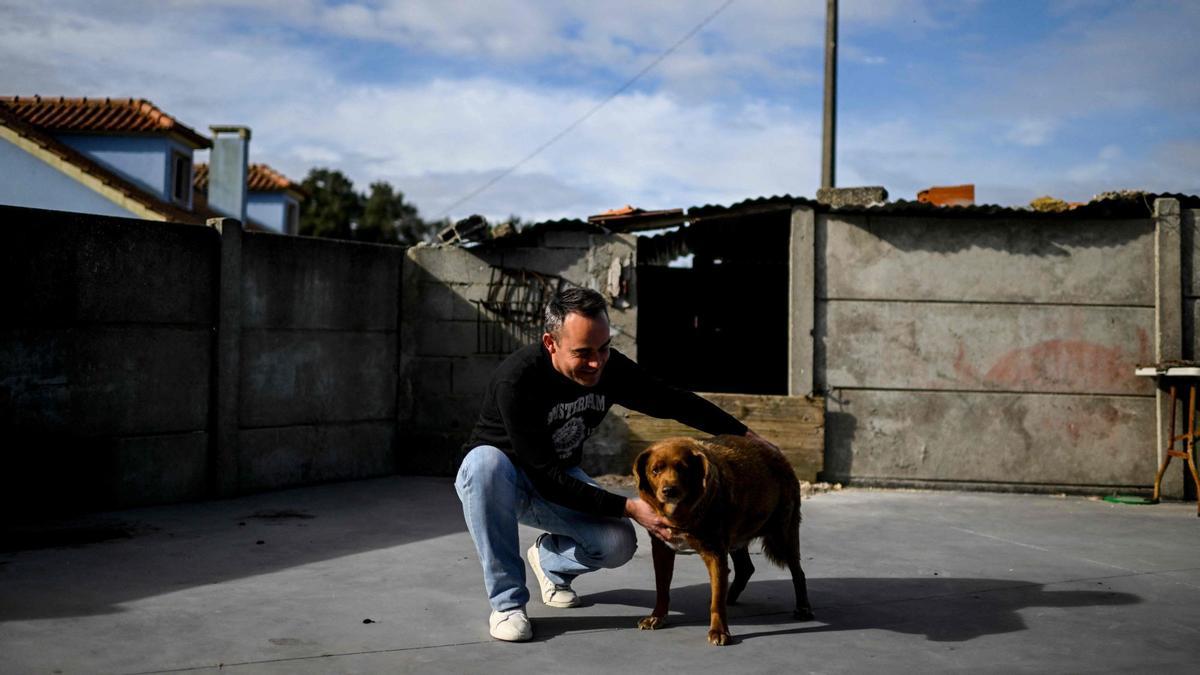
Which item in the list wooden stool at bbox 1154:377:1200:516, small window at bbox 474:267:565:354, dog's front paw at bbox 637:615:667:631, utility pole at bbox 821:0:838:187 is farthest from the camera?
utility pole at bbox 821:0:838:187

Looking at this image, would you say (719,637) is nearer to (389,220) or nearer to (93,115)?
(93,115)

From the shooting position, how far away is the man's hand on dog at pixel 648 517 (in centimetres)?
371

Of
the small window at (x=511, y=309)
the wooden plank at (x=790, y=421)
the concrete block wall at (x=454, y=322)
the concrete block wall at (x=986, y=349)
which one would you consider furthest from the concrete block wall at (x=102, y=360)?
the concrete block wall at (x=986, y=349)

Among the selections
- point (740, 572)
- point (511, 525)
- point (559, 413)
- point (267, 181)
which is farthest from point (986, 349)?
point (267, 181)

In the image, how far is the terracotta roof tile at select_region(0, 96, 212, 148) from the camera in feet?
72.3

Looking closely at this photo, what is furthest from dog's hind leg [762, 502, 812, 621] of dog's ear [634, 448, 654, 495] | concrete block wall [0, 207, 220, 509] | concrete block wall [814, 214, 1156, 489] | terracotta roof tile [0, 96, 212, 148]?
terracotta roof tile [0, 96, 212, 148]

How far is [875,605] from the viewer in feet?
14.9

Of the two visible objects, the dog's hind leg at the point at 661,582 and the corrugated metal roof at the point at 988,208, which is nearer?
the dog's hind leg at the point at 661,582

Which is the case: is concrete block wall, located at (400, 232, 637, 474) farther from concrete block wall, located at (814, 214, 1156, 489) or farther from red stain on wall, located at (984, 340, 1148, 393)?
red stain on wall, located at (984, 340, 1148, 393)

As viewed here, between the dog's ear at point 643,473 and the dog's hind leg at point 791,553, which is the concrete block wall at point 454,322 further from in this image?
the dog's ear at point 643,473

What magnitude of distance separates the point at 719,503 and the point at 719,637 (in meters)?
0.54

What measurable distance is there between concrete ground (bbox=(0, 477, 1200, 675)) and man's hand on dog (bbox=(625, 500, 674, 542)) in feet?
1.52

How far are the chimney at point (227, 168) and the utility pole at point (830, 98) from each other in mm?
17664

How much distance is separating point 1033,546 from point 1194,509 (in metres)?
2.89
